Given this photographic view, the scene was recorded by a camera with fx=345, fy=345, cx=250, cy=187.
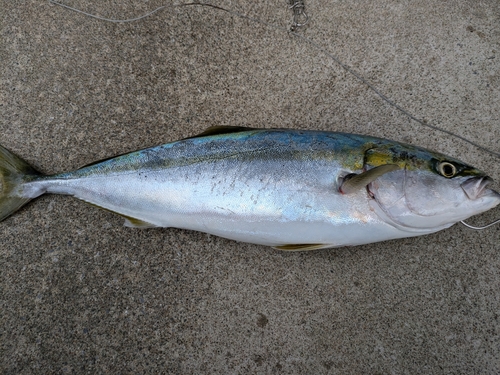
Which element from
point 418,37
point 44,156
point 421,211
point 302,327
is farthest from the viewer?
point 418,37

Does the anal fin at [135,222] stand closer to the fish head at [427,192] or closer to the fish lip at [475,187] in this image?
the fish head at [427,192]

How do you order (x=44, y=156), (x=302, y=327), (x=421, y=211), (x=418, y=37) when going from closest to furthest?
1. (x=421, y=211)
2. (x=302, y=327)
3. (x=44, y=156)
4. (x=418, y=37)

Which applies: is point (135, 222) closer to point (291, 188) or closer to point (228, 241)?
point (228, 241)

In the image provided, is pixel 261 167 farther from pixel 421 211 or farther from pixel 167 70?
pixel 167 70

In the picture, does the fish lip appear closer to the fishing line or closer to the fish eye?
the fish eye

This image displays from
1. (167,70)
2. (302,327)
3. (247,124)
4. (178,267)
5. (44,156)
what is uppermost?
(167,70)

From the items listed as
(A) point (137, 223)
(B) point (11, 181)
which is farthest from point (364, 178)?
(B) point (11, 181)

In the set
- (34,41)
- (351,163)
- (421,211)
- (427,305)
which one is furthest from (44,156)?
(427,305)

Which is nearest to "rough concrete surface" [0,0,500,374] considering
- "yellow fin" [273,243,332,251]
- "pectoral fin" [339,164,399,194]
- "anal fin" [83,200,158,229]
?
"anal fin" [83,200,158,229]
